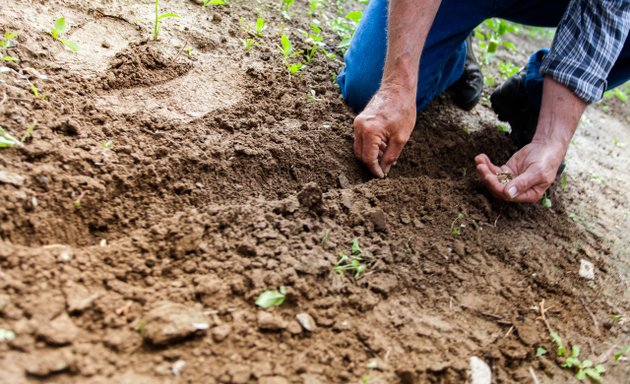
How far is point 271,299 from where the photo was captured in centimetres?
126

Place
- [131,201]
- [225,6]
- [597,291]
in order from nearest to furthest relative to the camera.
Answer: [131,201]
[597,291]
[225,6]

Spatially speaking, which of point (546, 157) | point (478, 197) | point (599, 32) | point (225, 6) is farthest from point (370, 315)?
point (225, 6)

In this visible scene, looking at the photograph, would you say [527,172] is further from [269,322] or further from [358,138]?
[269,322]

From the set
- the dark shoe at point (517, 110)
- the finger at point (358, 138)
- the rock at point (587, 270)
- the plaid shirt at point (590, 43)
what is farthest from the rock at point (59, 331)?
the dark shoe at point (517, 110)

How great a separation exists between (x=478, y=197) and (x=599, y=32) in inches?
34.4

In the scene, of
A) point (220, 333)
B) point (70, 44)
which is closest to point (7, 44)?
point (70, 44)

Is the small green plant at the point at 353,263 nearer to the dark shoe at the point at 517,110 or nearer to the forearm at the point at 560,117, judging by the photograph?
the forearm at the point at 560,117

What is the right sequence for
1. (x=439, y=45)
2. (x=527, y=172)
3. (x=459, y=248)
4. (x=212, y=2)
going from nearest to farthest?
1. (x=459, y=248)
2. (x=527, y=172)
3. (x=439, y=45)
4. (x=212, y=2)

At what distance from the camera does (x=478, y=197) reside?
6.13 ft

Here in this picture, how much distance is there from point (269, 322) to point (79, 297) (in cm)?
46

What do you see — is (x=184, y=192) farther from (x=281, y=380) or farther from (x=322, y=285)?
(x=281, y=380)

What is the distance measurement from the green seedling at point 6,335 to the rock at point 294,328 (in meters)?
0.62

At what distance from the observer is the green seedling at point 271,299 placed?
4.09ft

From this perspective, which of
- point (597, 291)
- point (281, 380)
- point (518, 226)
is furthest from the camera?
point (518, 226)
